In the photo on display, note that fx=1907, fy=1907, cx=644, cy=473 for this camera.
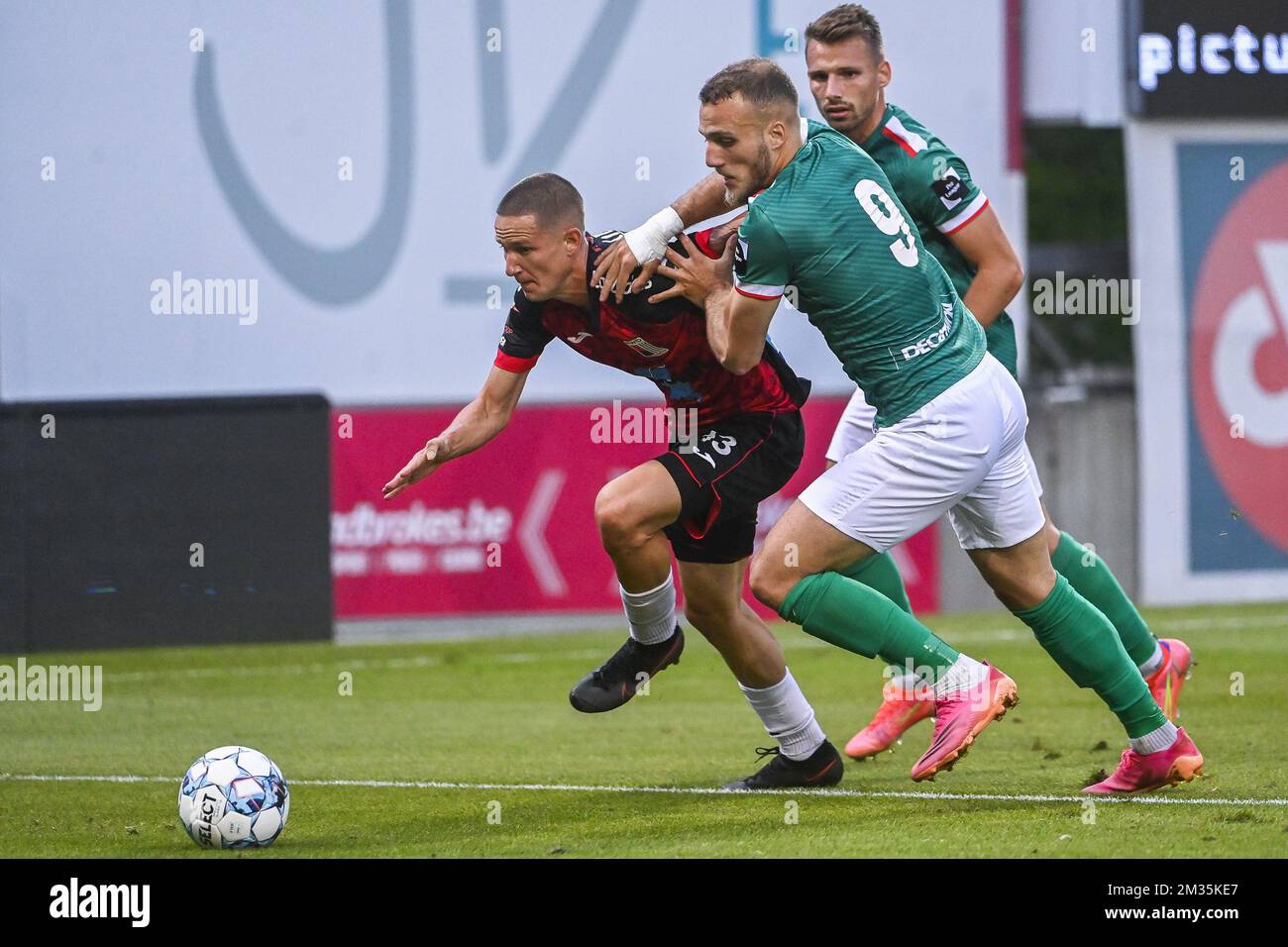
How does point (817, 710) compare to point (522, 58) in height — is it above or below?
below

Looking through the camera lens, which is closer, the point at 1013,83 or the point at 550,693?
the point at 550,693

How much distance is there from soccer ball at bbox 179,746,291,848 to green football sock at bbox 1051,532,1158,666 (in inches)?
111

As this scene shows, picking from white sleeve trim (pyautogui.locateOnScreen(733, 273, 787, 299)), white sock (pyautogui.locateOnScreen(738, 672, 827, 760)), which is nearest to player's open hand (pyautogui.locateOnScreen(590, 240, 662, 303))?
white sleeve trim (pyautogui.locateOnScreen(733, 273, 787, 299))

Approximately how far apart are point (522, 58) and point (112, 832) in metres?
11.0

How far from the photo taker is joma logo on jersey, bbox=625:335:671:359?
612 centimetres

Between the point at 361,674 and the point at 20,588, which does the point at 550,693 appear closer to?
the point at 361,674

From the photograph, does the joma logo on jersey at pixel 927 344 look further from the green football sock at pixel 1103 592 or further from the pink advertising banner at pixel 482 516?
the pink advertising banner at pixel 482 516

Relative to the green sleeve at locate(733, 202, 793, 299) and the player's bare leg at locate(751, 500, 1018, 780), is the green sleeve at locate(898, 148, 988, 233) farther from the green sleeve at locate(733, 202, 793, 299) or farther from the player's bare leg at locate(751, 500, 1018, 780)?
the player's bare leg at locate(751, 500, 1018, 780)

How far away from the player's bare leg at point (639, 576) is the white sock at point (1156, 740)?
5.20 ft

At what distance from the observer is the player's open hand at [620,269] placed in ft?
19.2
